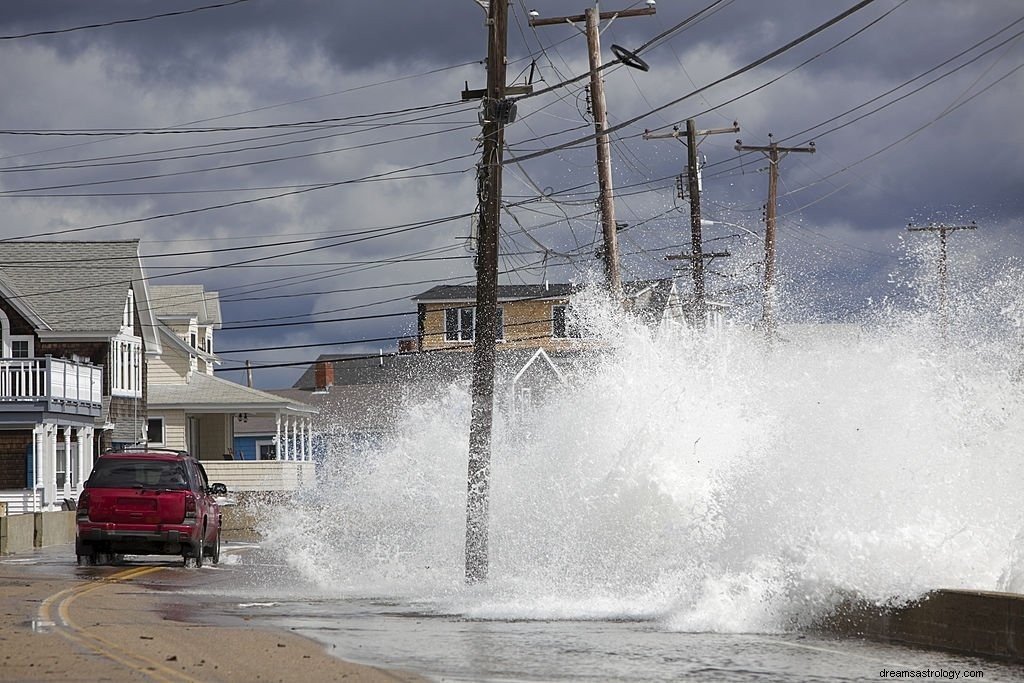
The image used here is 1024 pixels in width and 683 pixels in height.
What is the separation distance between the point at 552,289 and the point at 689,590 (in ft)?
147

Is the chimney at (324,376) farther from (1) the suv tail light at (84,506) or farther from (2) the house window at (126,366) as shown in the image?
(1) the suv tail light at (84,506)

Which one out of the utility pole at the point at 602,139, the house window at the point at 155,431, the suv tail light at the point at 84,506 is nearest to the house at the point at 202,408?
the house window at the point at 155,431

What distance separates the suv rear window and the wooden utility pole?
5.44 m

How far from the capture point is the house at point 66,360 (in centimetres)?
4372

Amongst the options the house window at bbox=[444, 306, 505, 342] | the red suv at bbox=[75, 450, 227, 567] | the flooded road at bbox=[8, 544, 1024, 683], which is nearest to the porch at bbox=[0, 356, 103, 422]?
the red suv at bbox=[75, 450, 227, 567]

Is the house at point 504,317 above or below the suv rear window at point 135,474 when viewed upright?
above

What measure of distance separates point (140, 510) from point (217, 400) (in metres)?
32.8

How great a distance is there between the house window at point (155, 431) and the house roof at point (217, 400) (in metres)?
0.75

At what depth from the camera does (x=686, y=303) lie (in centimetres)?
3700

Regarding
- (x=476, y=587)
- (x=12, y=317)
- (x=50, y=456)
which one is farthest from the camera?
(x=12, y=317)

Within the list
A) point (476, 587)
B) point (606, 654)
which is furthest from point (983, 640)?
point (476, 587)

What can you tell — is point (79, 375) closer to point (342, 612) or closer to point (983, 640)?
point (342, 612)

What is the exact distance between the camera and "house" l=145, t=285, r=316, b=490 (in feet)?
175

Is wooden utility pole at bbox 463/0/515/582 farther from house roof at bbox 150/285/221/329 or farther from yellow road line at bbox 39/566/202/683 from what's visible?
house roof at bbox 150/285/221/329
